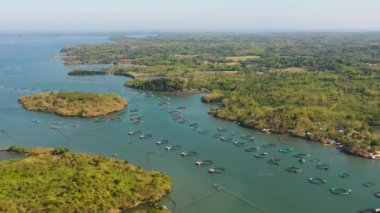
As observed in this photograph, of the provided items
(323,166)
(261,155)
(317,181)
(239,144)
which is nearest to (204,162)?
(261,155)

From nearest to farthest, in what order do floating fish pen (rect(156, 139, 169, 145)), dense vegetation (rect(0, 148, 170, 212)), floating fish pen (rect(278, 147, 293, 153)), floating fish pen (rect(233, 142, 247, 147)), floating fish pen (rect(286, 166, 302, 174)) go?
dense vegetation (rect(0, 148, 170, 212)) → floating fish pen (rect(286, 166, 302, 174)) → floating fish pen (rect(278, 147, 293, 153)) → floating fish pen (rect(233, 142, 247, 147)) → floating fish pen (rect(156, 139, 169, 145))

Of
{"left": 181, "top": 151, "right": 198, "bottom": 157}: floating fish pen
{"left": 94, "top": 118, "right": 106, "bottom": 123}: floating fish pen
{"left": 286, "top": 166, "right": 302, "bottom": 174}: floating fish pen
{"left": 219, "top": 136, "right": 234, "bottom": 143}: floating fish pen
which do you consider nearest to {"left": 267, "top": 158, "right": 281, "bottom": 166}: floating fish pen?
{"left": 286, "top": 166, "right": 302, "bottom": 174}: floating fish pen

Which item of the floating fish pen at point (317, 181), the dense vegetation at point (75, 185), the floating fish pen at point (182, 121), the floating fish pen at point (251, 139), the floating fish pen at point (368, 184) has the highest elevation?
the dense vegetation at point (75, 185)

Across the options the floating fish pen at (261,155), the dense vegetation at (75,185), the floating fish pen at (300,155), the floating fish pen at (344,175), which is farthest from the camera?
the floating fish pen at (300,155)

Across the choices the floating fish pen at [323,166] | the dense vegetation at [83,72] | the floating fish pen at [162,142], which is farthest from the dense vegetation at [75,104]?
the floating fish pen at [323,166]

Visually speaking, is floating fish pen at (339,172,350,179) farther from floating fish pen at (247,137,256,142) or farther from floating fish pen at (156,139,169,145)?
floating fish pen at (156,139,169,145)

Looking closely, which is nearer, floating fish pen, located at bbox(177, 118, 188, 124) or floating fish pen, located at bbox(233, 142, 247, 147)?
floating fish pen, located at bbox(233, 142, 247, 147)

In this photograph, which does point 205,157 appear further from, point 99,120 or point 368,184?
point 99,120

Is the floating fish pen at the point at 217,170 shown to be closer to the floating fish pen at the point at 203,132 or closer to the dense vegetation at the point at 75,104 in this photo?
the floating fish pen at the point at 203,132
